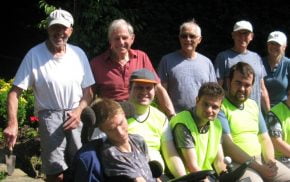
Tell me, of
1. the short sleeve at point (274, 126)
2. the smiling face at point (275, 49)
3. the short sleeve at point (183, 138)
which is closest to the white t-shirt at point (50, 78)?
the short sleeve at point (183, 138)

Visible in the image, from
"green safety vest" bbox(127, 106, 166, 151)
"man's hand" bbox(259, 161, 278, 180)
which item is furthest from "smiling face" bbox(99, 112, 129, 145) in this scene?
"man's hand" bbox(259, 161, 278, 180)

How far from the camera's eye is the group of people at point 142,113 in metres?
4.06

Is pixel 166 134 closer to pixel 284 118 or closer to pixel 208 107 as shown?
pixel 208 107

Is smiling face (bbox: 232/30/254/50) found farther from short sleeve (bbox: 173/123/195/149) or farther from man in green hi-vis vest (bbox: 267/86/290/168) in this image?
short sleeve (bbox: 173/123/195/149)

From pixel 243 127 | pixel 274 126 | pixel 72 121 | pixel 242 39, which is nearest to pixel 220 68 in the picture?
pixel 242 39

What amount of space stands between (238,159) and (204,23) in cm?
513

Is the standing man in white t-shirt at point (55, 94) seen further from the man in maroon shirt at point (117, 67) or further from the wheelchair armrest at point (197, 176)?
the wheelchair armrest at point (197, 176)

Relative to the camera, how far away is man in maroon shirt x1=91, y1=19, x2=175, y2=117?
16.8 feet

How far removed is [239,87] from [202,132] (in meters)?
0.64

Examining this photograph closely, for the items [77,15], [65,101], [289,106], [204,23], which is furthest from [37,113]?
[204,23]

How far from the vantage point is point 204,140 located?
15.6 feet

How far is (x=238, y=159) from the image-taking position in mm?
5031

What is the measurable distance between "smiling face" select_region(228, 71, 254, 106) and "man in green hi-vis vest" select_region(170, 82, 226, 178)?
459 mm

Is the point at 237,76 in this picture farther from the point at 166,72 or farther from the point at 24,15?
the point at 24,15
